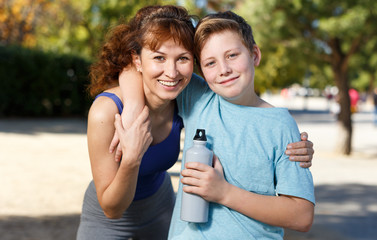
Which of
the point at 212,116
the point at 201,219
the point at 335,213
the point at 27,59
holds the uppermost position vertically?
the point at 27,59

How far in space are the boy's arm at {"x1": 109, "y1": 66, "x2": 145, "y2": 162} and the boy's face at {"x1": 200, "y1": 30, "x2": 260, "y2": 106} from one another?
44cm

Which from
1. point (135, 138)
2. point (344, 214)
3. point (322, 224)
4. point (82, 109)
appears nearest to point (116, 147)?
point (135, 138)

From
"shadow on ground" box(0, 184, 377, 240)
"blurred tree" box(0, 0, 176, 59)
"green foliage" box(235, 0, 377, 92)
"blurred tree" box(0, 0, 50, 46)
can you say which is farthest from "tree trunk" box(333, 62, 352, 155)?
"blurred tree" box(0, 0, 50, 46)

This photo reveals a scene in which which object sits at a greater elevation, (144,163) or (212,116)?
(212,116)

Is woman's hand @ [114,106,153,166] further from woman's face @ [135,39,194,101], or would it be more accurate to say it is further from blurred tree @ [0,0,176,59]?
blurred tree @ [0,0,176,59]

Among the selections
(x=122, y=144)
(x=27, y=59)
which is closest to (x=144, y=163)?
(x=122, y=144)

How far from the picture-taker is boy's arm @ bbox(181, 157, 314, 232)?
1.68 m

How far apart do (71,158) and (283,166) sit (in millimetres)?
Answer: 8625

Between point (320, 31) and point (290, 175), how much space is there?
10336 mm

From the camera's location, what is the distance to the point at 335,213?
20.4ft

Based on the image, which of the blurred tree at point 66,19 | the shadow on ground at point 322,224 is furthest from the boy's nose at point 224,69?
the blurred tree at point 66,19

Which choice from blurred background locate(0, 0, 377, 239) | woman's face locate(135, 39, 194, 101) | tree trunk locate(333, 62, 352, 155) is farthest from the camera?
tree trunk locate(333, 62, 352, 155)

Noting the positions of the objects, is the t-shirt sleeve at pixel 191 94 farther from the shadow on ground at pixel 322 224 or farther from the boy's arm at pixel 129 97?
the shadow on ground at pixel 322 224

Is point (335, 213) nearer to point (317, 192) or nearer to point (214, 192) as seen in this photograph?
point (317, 192)
